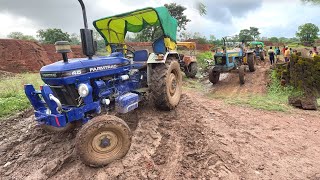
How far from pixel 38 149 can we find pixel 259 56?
60.4ft

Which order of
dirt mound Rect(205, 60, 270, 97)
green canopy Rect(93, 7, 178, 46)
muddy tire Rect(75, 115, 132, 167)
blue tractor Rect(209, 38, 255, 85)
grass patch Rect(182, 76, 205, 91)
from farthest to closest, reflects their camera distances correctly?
blue tractor Rect(209, 38, 255, 85) → grass patch Rect(182, 76, 205, 91) → dirt mound Rect(205, 60, 270, 97) → green canopy Rect(93, 7, 178, 46) → muddy tire Rect(75, 115, 132, 167)

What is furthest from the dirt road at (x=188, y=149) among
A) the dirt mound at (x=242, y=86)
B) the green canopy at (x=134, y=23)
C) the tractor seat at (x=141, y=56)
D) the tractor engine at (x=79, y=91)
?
the dirt mound at (x=242, y=86)

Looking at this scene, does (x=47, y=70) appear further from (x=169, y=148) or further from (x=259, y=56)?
A: (x=259, y=56)

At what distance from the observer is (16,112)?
25.2ft

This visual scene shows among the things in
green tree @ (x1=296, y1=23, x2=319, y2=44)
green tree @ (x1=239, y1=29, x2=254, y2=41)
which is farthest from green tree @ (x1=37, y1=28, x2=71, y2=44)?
green tree @ (x1=296, y1=23, x2=319, y2=44)

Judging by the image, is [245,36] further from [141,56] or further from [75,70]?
[75,70]

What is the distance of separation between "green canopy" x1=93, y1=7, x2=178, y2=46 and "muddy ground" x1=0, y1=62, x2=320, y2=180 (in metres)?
1.90

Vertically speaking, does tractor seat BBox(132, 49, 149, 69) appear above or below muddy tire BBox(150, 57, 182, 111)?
above

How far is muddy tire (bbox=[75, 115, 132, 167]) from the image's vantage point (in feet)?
12.7

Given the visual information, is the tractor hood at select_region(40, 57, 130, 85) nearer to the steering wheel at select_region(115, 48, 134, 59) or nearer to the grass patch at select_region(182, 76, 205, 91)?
the steering wheel at select_region(115, 48, 134, 59)

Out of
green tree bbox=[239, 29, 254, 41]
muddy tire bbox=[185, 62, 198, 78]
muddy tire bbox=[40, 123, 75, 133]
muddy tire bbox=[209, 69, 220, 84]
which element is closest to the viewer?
muddy tire bbox=[40, 123, 75, 133]

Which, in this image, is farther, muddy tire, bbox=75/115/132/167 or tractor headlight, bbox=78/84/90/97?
tractor headlight, bbox=78/84/90/97

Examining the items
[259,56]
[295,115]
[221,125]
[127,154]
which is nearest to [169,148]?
[127,154]

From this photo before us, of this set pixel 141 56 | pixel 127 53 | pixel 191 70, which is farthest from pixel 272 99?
pixel 191 70
